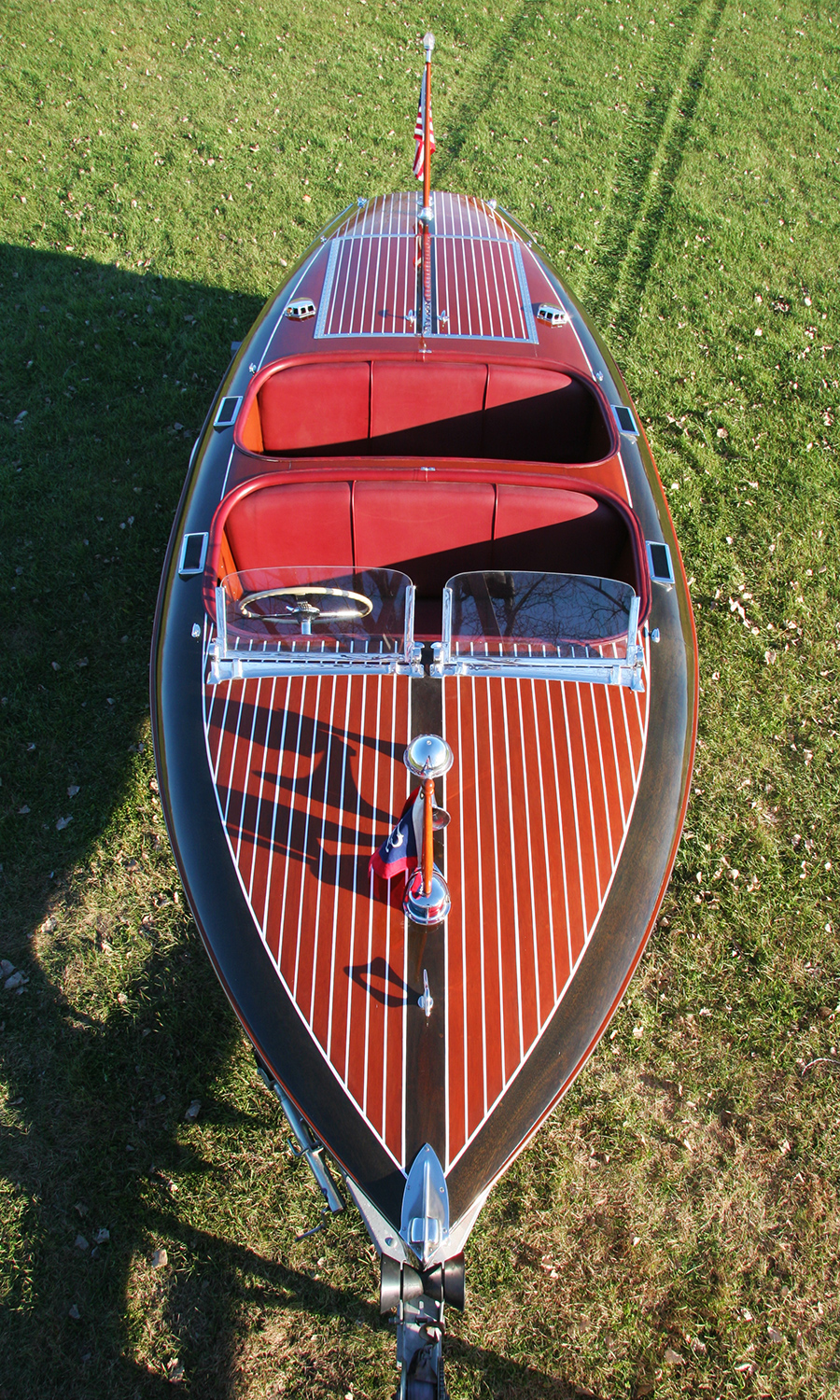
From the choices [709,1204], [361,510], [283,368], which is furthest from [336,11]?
[709,1204]

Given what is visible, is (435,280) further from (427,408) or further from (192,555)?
(192,555)

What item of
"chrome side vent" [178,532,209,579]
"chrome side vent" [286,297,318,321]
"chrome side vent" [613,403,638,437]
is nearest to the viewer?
"chrome side vent" [178,532,209,579]

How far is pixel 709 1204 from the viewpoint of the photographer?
343 cm

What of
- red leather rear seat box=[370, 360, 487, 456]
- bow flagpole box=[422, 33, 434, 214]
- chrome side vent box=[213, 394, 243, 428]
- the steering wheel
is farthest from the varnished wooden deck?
bow flagpole box=[422, 33, 434, 214]

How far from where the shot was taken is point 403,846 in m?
2.96

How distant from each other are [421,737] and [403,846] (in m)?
0.43

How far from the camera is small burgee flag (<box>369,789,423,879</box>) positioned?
2939 millimetres

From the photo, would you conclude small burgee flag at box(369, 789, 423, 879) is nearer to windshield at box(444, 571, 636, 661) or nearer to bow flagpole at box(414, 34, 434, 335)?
windshield at box(444, 571, 636, 661)

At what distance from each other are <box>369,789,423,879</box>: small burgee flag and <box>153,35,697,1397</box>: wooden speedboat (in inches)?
0.4

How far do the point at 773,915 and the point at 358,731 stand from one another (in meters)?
2.43

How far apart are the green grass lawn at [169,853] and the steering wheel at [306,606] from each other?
1.60m

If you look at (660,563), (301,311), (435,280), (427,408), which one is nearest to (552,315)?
(435,280)

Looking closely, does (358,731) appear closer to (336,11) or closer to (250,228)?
(250,228)

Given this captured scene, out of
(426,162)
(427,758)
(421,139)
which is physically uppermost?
(421,139)
